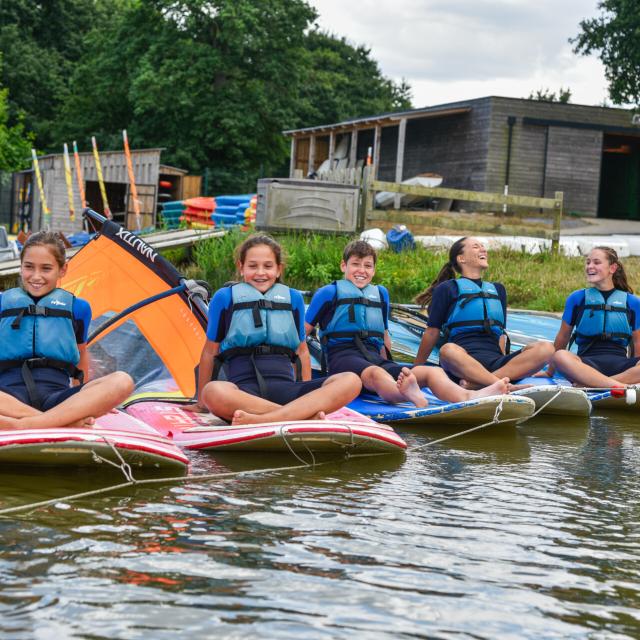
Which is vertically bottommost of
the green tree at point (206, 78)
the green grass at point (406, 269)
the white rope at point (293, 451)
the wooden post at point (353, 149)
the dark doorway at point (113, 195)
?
the white rope at point (293, 451)

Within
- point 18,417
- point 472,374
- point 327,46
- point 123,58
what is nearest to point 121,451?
point 18,417

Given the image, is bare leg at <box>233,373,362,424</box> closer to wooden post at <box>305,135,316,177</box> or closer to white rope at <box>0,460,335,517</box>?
white rope at <box>0,460,335,517</box>

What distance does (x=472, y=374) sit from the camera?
711 centimetres

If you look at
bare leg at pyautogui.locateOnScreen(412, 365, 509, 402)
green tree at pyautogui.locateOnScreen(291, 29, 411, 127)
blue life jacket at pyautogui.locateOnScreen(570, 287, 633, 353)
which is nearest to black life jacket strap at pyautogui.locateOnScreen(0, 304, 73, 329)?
bare leg at pyautogui.locateOnScreen(412, 365, 509, 402)

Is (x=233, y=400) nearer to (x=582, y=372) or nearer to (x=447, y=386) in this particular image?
(x=447, y=386)

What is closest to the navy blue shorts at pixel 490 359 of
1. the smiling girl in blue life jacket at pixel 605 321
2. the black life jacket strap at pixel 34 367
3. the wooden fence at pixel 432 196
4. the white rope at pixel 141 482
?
the smiling girl in blue life jacket at pixel 605 321

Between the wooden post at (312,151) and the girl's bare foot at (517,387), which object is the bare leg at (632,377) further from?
the wooden post at (312,151)

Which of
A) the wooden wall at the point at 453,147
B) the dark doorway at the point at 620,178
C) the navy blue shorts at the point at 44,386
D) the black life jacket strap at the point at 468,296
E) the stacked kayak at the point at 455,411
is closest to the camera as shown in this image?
the navy blue shorts at the point at 44,386

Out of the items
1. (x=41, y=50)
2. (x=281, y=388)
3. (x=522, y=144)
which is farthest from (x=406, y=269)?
(x=41, y=50)

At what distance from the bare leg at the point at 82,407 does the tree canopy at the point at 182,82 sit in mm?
29877

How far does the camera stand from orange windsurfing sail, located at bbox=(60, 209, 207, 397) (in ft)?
24.8

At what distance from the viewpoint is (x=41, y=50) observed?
1640 inches

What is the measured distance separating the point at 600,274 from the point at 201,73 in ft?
95.4

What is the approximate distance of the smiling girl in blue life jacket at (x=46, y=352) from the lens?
502cm
